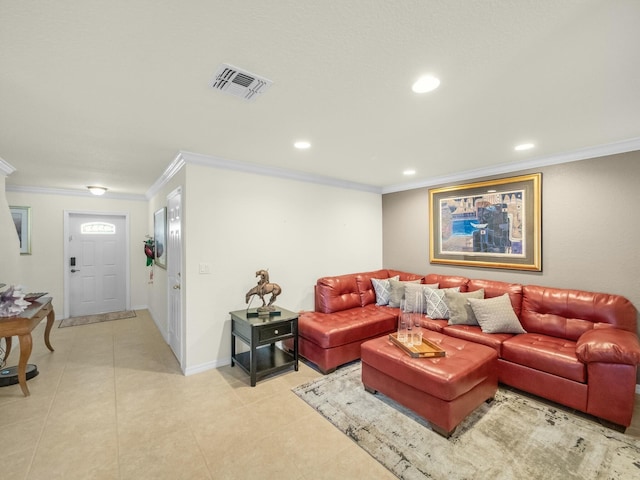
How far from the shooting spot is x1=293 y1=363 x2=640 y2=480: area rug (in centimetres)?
184

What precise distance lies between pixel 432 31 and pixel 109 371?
13.9 feet

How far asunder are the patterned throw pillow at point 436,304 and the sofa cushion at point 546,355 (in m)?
0.77

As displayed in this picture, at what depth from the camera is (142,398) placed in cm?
269

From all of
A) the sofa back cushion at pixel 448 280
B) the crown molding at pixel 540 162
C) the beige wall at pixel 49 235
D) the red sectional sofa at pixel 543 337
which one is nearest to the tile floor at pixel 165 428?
the red sectional sofa at pixel 543 337

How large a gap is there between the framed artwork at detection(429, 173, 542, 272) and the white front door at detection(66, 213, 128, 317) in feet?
19.8

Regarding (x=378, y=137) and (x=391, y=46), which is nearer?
(x=391, y=46)

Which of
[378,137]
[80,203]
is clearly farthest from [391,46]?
[80,203]

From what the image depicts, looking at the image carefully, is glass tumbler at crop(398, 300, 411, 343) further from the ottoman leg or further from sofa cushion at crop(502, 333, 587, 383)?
sofa cushion at crop(502, 333, 587, 383)

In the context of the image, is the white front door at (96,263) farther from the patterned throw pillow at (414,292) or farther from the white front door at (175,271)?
the patterned throw pillow at (414,292)

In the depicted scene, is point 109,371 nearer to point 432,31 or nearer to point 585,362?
point 432,31

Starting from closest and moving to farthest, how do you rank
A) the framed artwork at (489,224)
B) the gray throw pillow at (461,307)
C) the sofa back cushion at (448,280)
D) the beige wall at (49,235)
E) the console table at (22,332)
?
the console table at (22,332), the gray throw pillow at (461,307), the framed artwork at (489,224), the sofa back cushion at (448,280), the beige wall at (49,235)

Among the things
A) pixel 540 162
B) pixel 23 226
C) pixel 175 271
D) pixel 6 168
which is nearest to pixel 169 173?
pixel 175 271

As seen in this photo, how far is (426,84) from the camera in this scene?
5.71 feet

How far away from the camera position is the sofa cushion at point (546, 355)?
2.40 metres
